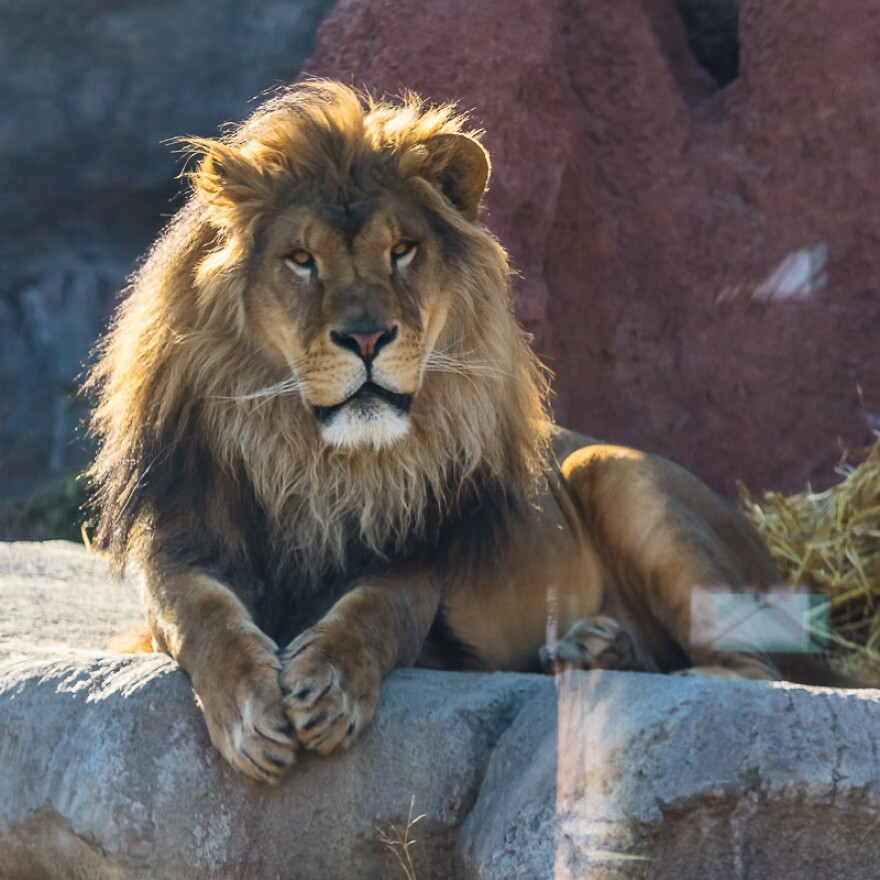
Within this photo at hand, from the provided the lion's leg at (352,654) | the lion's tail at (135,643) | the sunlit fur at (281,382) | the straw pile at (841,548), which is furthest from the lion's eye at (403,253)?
the straw pile at (841,548)

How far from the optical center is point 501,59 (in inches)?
222

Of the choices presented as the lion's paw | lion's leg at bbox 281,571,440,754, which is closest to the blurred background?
the lion's paw

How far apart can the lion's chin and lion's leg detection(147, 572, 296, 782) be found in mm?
395

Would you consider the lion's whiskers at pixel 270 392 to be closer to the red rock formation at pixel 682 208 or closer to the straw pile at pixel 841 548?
the straw pile at pixel 841 548

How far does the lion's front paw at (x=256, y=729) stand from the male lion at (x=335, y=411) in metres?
0.22

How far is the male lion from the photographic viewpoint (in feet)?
10.5

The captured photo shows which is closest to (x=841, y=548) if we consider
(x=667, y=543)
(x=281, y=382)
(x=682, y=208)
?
(x=667, y=543)

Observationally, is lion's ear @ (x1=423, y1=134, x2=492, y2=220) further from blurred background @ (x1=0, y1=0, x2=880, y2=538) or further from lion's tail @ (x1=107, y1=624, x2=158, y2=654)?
blurred background @ (x1=0, y1=0, x2=880, y2=538)

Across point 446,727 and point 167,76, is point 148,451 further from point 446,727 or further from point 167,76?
point 167,76

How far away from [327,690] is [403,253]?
1.01 m

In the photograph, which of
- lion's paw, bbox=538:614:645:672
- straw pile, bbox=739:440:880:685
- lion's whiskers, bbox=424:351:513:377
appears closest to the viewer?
lion's whiskers, bbox=424:351:513:377

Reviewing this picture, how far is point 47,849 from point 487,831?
0.91 m

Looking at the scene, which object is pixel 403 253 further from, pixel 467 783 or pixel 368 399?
pixel 467 783

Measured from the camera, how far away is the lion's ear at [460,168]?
3520 millimetres
